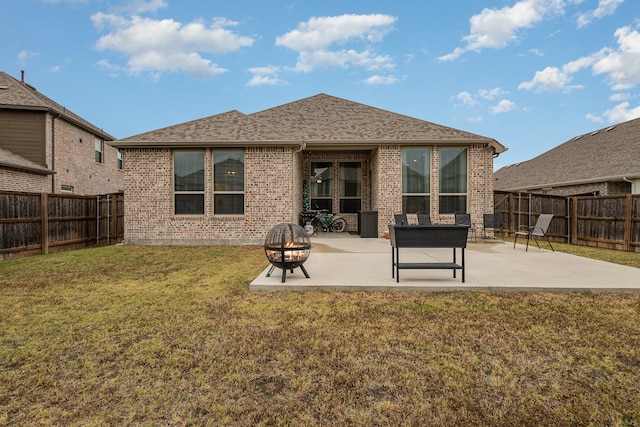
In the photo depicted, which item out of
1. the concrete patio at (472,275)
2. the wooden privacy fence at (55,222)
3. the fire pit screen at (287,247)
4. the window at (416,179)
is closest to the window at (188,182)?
the wooden privacy fence at (55,222)

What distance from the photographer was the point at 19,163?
1272cm

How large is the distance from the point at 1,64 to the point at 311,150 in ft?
59.3

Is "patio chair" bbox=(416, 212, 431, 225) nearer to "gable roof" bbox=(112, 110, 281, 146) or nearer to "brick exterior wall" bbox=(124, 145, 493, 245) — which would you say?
"brick exterior wall" bbox=(124, 145, 493, 245)

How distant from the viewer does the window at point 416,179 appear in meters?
11.4

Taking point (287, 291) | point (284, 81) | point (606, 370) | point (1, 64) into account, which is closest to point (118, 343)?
point (287, 291)

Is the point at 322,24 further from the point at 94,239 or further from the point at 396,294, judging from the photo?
the point at 396,294

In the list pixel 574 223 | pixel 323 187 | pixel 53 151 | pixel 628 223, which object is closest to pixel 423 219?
pixel 323 187

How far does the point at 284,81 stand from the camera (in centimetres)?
2034

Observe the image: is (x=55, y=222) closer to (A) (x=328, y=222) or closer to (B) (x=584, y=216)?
(A) (x=328, y=222)

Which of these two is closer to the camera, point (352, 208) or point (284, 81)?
point (352, 208)

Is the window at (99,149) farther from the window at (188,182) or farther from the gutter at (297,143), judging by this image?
the window at (188,182)

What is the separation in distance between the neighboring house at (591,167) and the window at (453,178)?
7393 mm

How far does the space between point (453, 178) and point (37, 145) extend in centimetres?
1801

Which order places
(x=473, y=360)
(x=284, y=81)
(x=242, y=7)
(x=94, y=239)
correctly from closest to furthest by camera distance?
1. (x=473, y=360)
2. (x=94, y=239)
3. (x=242, y=7)
4. (x=284, y=81)
